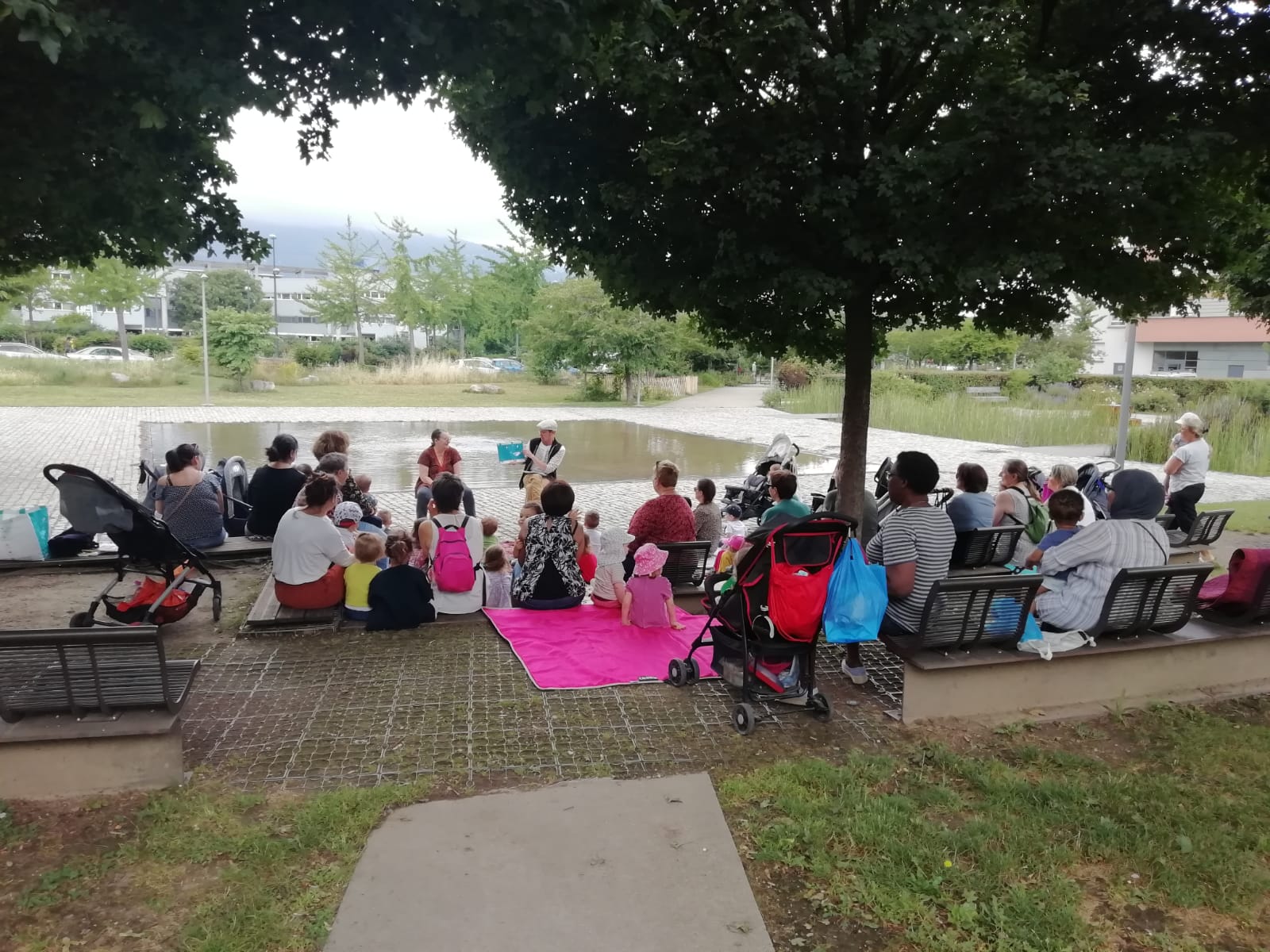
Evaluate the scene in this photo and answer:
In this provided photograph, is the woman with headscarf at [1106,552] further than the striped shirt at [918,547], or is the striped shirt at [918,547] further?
the woman with headscarf at [1106,552]

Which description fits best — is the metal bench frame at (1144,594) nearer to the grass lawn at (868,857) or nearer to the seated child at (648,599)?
the grass lawn at (868,857)

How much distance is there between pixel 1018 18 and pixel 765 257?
289 cm

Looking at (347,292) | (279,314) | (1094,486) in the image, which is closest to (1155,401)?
(1094,486)

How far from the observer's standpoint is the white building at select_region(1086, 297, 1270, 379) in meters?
49.1

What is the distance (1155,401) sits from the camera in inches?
1094

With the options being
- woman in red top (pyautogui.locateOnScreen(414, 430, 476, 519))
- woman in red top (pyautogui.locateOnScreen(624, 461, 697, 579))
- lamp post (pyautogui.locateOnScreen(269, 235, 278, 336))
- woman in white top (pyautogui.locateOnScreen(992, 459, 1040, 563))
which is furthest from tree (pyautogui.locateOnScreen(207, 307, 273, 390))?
woman in white top (pyautogui.locateOnScreen(992, 459, 1040, 563))

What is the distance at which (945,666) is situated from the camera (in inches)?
192

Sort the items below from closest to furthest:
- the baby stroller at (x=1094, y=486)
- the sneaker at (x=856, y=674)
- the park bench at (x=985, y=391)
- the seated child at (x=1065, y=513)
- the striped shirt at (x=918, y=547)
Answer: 1. the striped shirt at (x=918, y=547)
2. the sneaker at (x=856, y=674)
3. the seated child at (x=1065, y=513)
4. the baby stroller at (x=1094, y=486)
5. the park bench at (x=985, y=391)

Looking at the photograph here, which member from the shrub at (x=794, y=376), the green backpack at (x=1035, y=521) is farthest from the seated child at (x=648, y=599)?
the shrub at (x=794, y=376)

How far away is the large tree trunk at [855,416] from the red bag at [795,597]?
3.00 metres

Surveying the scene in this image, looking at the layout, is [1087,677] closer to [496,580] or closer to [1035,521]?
[1035,521]

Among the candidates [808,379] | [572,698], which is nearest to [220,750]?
[572,698]

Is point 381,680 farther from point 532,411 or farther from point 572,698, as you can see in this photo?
point 532,411

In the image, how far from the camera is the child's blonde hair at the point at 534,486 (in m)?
10.5
